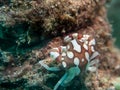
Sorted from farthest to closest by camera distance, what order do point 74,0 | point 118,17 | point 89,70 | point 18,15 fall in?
1. point 118,17
2. point 89,70
3. point 74,0
4. point 18,15

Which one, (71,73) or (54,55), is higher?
(54,55)

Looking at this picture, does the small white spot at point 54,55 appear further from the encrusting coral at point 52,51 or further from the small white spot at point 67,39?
the small white spot at point 67,39

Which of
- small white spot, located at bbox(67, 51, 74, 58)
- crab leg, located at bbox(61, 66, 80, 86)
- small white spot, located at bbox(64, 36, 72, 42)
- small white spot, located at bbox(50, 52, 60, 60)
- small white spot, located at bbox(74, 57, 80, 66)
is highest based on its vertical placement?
small white spot, located at bbox(64, 36, 72, 42)

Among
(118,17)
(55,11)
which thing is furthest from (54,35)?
(118,17)

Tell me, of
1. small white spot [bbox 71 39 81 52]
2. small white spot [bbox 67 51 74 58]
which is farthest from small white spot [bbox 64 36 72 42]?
small white spot [bbox 67 51 74 58]

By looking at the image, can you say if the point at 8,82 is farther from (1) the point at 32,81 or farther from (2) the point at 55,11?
(2) the point at 55,11

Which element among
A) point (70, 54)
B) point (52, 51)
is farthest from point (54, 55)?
point (70, 54)

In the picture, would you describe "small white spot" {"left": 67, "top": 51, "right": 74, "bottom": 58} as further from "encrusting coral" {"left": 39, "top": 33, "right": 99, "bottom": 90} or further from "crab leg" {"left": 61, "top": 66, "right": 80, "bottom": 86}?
"crab leg" {"left": 61, "top": 66, "right": 80, "bottom": 86}

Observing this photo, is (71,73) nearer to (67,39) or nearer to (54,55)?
(54,55)
